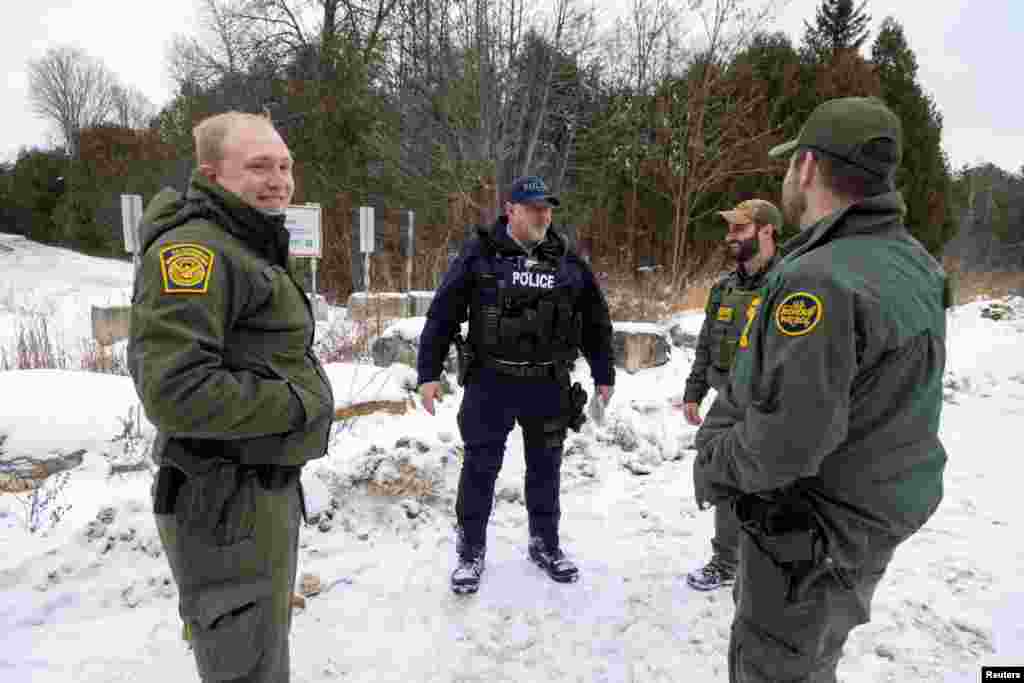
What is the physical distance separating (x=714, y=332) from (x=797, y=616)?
1.73 metres

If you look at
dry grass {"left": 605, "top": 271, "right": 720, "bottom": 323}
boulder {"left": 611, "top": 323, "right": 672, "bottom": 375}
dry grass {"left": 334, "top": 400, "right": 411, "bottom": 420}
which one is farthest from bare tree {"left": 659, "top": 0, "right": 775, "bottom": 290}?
dry grass {"left": 334, "top": 400, "right": 411, "bottom": 420}

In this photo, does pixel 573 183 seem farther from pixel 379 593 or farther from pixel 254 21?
pixel 254 21

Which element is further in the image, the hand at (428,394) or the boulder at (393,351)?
the boulder at (393,351)

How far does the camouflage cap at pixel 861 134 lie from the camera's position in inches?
57.7

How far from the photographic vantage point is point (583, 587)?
9.53 ft

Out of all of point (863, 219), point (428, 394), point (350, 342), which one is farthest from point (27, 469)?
point (863, 219)

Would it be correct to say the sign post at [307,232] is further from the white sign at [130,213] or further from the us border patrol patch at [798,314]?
the us border patrol patch at [798,314]

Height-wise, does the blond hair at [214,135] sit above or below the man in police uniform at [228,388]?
above

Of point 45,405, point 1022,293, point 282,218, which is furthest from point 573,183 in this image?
point 1022,293

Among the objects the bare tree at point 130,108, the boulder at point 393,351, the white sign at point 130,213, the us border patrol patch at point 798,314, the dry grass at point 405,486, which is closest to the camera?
the us border patrol patch at point 798,314

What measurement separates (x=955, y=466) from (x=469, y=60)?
904cm

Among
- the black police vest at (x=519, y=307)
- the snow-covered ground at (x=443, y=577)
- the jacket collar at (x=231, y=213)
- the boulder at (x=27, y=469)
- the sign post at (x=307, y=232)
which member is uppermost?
the sign post at (x=307, y=232)

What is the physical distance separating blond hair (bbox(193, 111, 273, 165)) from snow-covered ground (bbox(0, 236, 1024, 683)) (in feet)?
6.27

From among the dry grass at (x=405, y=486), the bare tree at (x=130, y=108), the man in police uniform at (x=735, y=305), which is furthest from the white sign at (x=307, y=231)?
the bare tree at (x=130, y=108)
